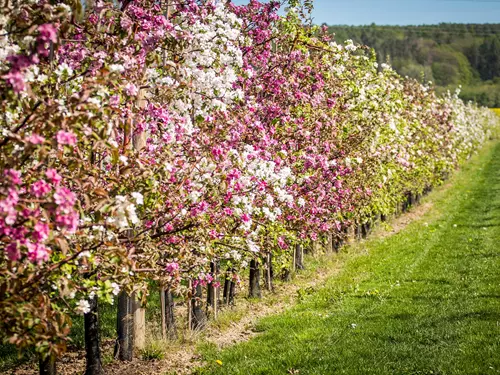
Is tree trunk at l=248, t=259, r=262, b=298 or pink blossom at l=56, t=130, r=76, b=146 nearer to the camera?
pink blossom at l=56, t=130, r=76, b=146

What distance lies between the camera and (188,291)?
779 cm

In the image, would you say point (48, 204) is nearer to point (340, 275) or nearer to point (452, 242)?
point (340, 275)

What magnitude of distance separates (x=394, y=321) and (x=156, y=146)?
7221 mm

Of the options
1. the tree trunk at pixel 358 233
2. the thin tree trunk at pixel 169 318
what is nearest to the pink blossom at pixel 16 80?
the thin tree trunk at pixel 169 318

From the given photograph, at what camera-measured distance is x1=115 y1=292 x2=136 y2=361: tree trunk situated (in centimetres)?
1007

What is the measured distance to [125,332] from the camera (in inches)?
397

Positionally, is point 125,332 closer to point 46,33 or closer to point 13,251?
point 13,251

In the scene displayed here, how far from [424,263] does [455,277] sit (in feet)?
8.21

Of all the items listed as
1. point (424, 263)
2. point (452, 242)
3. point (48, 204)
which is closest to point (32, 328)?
point (48, 204)

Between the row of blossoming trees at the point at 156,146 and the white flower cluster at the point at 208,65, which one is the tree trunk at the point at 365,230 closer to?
the row of blossoming trees at the point at 156,146

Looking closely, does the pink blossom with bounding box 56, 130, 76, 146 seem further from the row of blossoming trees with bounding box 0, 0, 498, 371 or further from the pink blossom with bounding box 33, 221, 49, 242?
the pink blossom with bounding box 33, 221, 49, 242

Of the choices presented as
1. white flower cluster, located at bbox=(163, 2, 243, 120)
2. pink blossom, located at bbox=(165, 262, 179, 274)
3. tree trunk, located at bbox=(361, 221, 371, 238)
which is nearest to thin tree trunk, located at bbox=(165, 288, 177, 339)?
pink blossom, located at bbox=(165, 262, 179, 274)

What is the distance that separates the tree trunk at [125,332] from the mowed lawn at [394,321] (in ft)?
4.89

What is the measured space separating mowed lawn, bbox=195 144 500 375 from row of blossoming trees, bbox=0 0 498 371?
1849mm
